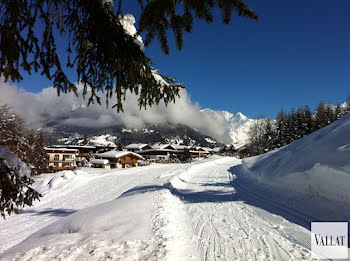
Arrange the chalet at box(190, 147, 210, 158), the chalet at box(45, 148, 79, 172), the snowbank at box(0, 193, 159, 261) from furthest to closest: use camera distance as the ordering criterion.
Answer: the chalet at box(190, 147, 210, 158), the chalet at box(45, 148, 79, 172), the snowbank at box(0, 193, 159, 261)

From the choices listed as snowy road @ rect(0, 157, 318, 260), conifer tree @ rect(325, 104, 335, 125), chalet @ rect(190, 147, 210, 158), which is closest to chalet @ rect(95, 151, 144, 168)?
snowy road @ rect(0, 157, 318, 260)

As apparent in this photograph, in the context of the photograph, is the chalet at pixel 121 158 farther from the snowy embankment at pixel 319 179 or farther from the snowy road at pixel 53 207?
the snowy embankment at pixel 319 179

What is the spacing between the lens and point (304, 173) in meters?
7.81

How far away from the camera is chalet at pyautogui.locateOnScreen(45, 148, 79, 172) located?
52.7 m

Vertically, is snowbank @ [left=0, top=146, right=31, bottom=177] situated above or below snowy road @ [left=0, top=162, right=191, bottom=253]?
above

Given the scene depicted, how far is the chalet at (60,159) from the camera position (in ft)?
173

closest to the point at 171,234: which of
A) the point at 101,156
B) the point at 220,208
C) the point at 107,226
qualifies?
the point at 107,226

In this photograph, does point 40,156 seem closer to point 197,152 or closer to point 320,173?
point 320,173

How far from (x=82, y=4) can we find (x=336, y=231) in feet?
23.4

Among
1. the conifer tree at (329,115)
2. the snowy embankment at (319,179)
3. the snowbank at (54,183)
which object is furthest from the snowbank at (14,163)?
the conifer tree at (329,115)

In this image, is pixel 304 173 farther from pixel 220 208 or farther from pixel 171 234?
pixel 171 234

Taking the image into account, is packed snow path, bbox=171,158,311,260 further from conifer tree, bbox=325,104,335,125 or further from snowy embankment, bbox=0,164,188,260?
conifer tree, bbox=325,104,335,125

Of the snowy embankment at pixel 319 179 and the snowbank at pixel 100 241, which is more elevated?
the snowy embankment at pixel 319 179

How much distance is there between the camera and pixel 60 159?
5381cm
